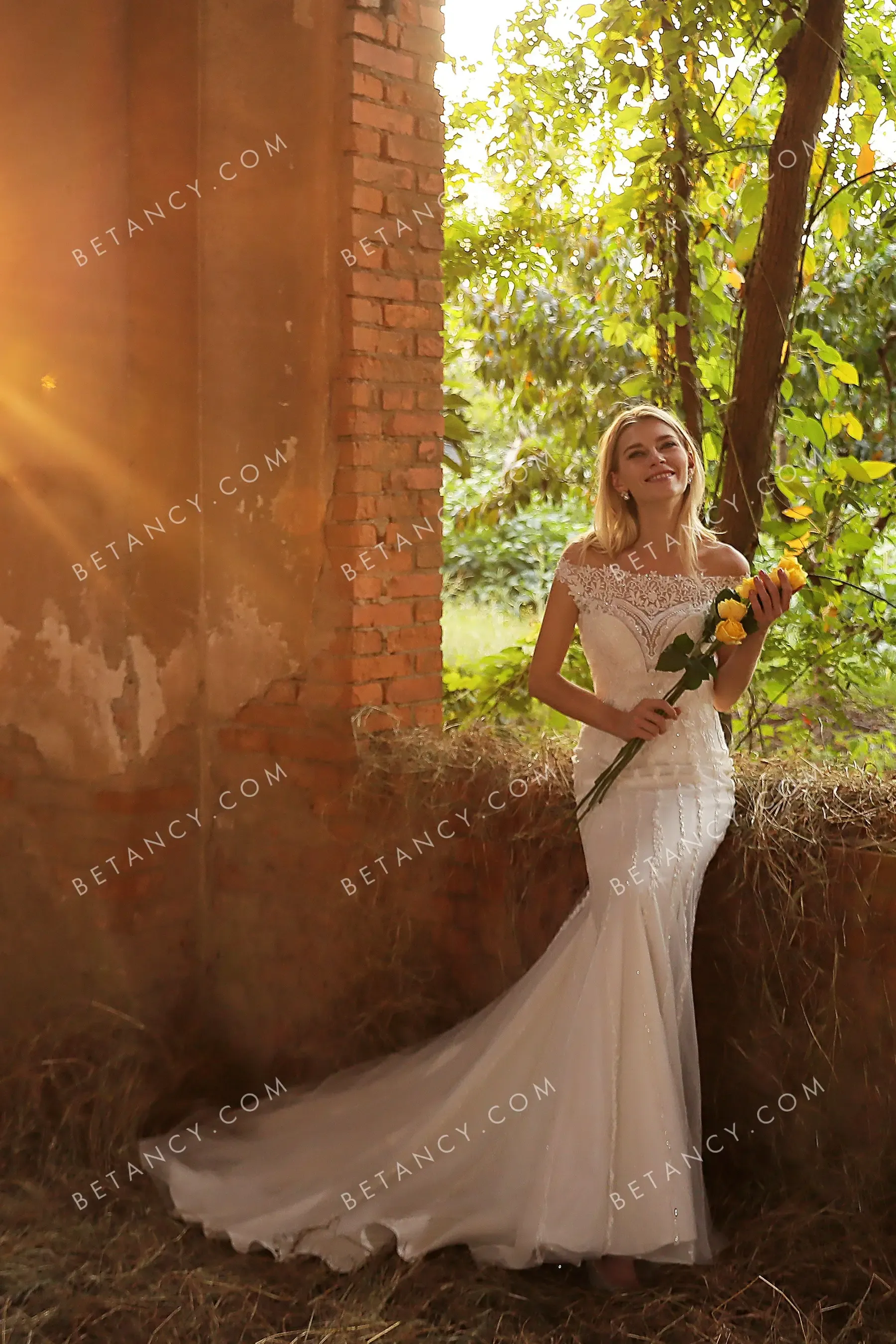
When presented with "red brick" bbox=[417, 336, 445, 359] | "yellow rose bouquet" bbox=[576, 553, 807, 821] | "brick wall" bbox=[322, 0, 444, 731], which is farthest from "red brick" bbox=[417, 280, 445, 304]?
"yellow rose bouquet" bbox=[576, 553, 807, 821]

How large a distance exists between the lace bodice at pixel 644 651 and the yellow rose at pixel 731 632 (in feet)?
1.12

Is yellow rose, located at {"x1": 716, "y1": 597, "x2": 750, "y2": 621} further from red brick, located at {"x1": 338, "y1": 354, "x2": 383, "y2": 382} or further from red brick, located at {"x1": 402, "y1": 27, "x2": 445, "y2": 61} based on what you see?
red brick, located at {"x1": 402, "y1": 27, "x2": 445, "y2": 61}

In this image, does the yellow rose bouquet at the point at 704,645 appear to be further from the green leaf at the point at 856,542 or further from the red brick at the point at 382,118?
the red brick at the point at 382,118

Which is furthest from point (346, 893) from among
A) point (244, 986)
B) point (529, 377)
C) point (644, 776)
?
point (529, 377)

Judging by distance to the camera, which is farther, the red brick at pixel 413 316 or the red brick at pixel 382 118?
the red brick at pixel 413 316

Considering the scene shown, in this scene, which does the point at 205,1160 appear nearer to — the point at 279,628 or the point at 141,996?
the point at 141,996

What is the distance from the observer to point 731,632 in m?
2.88

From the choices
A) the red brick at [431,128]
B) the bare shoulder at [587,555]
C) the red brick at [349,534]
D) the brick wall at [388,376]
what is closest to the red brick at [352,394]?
the brick wall at [388,376]

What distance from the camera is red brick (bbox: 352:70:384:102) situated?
3.69m

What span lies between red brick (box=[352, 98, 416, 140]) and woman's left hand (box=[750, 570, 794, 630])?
1843mm

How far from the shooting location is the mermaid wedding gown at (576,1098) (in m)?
2.75

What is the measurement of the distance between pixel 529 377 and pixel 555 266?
48cm

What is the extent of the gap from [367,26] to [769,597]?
2.10 meters

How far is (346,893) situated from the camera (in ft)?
12.5
